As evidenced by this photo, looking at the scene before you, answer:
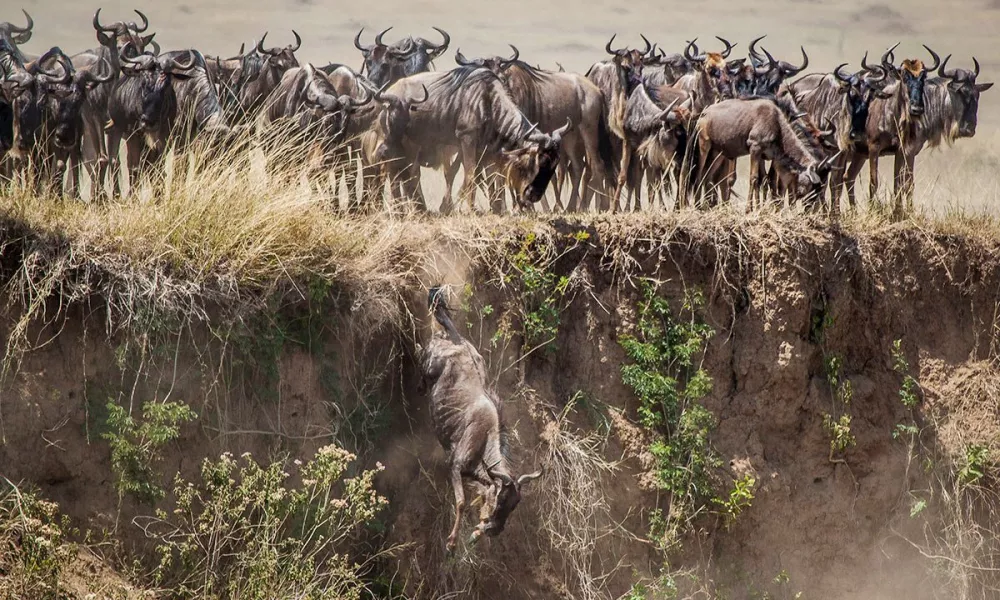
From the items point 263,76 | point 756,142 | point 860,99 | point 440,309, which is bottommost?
point 440,309

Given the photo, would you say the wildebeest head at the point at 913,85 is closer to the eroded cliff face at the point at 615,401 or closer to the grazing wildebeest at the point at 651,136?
the eroded cliff face at the point at 615,401

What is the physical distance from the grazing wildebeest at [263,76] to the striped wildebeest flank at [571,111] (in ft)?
5.89

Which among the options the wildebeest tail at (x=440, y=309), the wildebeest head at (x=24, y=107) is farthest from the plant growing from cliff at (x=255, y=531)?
the wildebeest head at (x=24, y=107)

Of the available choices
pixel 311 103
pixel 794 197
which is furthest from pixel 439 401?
pixel 794 197

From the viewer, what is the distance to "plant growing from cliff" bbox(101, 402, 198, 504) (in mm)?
8031

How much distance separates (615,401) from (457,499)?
2184mm

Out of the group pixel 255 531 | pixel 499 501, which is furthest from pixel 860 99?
pixel 255 531

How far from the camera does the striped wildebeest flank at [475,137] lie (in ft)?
36.6

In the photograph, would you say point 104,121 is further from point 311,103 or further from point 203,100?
point 311,103

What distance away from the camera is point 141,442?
811cm

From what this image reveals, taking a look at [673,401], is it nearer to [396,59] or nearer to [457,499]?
[457,499]

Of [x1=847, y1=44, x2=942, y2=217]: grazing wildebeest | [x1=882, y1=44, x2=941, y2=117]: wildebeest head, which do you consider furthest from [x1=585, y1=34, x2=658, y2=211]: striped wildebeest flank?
[x1=882, y1=44, x2=941, y2=117]: wildebeest head

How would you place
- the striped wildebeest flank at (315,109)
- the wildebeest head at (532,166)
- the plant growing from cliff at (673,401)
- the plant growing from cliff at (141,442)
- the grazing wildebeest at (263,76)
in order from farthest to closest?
the grazing wildebeest at (263,76) → the wildebeest head at (532,166) → the striped wildebeest flank at (315,109) → the plant growing from cliff at (673,401) → the plant growing from cliff at (141,442)

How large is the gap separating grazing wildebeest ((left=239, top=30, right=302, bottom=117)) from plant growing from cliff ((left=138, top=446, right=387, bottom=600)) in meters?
4.58
